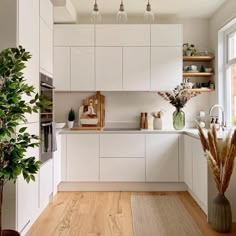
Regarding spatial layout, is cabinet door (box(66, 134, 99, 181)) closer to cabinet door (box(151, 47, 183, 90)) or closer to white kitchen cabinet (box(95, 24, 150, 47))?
cabinet door (box(151, 47, 183, 90))

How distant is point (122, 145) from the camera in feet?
13.7

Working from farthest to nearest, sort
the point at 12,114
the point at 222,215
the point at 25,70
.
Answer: the point at 222,215
the point at 25,70
the point at 12,114

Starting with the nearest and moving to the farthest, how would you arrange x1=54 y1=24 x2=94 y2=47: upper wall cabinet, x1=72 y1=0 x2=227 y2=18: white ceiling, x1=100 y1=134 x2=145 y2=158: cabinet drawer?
x1=72 y1=0 x2=227 y2=18: white ceiling
x1=100 y1=134 x2=145 y2=158: cabinet drawer
x1=54 y1=24 x2=94 y2=47: upper wall cabinet

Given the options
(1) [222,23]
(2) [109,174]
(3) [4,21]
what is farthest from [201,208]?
(3) [4,21]

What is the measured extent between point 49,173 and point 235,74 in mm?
2765

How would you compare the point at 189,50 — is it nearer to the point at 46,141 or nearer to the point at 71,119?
the point at 71,119

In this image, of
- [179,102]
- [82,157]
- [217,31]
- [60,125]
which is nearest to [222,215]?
[179,102]

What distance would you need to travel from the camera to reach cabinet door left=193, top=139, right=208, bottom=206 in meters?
3.11

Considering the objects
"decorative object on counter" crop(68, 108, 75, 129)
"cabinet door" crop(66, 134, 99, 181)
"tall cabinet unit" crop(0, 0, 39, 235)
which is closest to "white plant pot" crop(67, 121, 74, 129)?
"decorative object on counter" crop(68, 108, 75, 129)

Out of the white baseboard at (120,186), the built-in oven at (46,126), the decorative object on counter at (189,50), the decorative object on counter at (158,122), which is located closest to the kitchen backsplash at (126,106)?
the decorative object on counter at (158,122)

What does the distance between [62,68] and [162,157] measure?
1898mm

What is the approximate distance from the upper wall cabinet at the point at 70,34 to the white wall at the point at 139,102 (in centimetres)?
81

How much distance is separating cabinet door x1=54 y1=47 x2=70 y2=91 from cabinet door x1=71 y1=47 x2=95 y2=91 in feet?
0.23

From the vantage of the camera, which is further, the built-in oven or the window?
the window
